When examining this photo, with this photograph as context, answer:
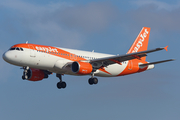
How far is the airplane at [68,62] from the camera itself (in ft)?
167

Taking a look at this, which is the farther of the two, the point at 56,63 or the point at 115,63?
the point at 115,63

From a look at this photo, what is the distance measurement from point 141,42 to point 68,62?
17582 millimetres

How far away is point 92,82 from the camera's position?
55.6m

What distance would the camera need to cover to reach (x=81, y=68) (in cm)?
5272

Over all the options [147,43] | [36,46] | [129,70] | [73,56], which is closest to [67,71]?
[73,56]

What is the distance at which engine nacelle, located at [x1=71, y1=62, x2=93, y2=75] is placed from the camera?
52697mm

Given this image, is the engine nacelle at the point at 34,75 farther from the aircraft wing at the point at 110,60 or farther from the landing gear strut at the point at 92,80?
the aircraft wing at the point at 110,60

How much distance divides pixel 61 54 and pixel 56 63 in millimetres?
1652

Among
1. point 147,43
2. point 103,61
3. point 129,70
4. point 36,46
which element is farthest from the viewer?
point 147,43

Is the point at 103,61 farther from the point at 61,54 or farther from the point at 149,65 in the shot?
the point at 149,65

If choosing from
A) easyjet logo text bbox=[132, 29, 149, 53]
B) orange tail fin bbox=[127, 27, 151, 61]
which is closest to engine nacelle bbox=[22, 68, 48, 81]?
orange tail fin bbox=[127, 27, 151, 61]

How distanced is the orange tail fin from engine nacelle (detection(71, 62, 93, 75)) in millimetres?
13436

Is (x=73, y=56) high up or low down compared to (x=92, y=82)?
up

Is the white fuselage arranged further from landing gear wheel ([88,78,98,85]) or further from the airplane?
landing gear wheel ([88,78,98,85])
